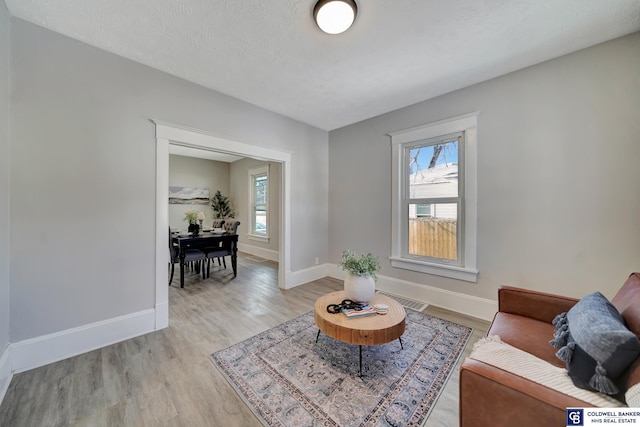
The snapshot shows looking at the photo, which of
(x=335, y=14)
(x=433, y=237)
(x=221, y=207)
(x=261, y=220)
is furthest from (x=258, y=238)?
(x=335, y=14)

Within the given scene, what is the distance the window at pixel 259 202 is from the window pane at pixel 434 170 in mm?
3635

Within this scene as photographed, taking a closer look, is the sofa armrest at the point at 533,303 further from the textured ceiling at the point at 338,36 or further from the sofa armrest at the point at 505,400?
the textured ceiling at the point at 338,36

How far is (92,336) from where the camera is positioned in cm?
207

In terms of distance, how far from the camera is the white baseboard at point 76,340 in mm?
1793

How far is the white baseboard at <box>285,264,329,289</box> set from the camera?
12.1 ft

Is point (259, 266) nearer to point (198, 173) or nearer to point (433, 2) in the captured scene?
point (198, 173)

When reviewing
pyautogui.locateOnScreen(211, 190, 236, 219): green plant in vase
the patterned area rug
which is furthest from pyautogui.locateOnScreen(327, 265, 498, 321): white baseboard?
pyautogui.locateOnScreen(211, 190, 236, 219): green plant in vase

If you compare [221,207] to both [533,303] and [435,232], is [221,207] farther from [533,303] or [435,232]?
[533,303]

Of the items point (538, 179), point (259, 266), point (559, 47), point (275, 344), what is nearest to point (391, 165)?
point (538, 179)

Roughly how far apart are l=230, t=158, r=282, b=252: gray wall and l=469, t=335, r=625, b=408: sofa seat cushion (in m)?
4.65

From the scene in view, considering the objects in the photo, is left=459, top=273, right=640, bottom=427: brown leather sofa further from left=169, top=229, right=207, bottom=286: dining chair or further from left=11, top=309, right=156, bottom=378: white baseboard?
left=169, top=229, right=207, bottom=286: dining chair

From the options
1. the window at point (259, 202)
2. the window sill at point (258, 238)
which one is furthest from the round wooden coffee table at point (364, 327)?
the window at point (259, 202)

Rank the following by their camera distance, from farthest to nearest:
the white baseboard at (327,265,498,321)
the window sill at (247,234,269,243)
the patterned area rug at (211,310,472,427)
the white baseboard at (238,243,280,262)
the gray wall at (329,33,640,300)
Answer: the window sill at (247,234,269,243), the white baseboard at (238,243,280,262), the white baseboard at (327,265,498,321), the gray wall at (329,33,640,300), the patterned area rug at (211,310,472,427)

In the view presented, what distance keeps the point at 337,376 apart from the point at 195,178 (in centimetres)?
621
